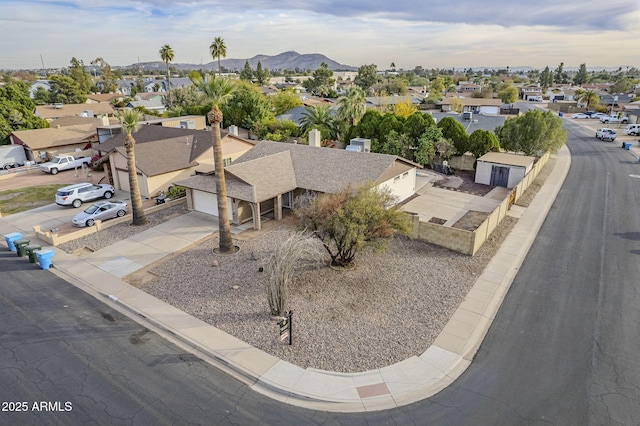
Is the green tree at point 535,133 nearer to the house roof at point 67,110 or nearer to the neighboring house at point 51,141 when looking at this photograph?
the neighboring house at point 51,141

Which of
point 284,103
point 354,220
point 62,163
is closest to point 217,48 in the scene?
point 284,103

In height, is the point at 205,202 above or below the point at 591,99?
below

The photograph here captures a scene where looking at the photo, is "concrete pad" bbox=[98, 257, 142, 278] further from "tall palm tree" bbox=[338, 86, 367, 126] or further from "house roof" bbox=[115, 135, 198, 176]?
"tall palm tree" bbox=[338, 86, 367, 126]

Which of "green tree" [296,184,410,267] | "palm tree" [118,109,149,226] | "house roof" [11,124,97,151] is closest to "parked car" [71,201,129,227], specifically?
"palm tree" [118,109,149,226]

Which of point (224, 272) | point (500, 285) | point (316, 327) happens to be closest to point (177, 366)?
point (316, 327)

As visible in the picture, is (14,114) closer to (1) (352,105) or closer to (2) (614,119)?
(1) (352,105)

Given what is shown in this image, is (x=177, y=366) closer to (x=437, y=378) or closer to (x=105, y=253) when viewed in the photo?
(x=437, y=378)

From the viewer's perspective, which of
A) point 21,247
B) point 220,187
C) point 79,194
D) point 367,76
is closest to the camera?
point 220,187
